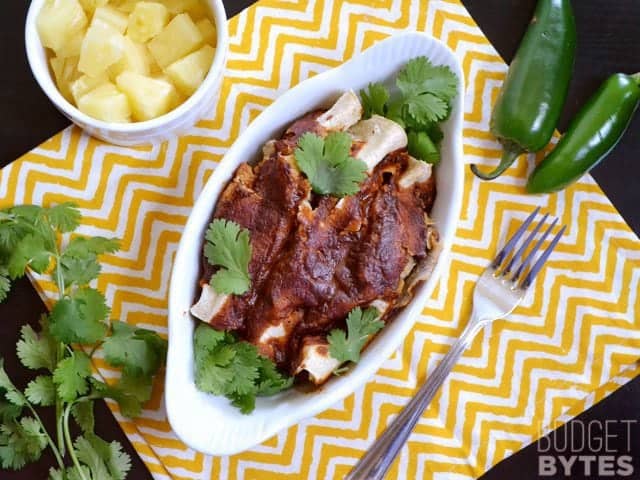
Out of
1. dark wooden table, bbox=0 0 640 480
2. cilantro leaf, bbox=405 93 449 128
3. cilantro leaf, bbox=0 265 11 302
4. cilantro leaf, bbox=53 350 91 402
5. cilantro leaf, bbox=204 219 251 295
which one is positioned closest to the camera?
cilantro leaf, bbox=204 219 251 295

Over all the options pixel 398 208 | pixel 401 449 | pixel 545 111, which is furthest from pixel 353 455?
pixel 545 111

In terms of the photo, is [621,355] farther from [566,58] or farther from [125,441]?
[125,441]

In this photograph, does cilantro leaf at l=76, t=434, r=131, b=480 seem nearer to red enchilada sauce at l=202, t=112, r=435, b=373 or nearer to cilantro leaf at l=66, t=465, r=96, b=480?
cilantro leaf at l=66, t=465, r=96, b=480

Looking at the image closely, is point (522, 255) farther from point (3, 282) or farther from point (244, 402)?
point (3, 282)

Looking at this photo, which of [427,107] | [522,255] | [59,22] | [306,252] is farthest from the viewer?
[522,255]

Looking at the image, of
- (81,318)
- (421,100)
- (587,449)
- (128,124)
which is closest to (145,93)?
(128,124)

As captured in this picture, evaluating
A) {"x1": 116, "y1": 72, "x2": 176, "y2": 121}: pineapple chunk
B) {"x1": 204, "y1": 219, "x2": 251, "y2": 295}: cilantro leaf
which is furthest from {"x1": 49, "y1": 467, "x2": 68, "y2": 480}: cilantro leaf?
{"x1": 116, "y1": 72, "x2": 176, "y2": 121}: pineapple chunk
